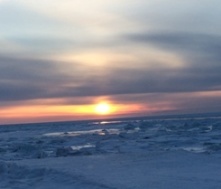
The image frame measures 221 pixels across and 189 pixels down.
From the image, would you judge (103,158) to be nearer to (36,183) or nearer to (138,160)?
(138,160)

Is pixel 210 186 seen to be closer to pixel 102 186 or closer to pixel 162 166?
pixel 102 186

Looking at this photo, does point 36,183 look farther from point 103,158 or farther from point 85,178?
point 103,158

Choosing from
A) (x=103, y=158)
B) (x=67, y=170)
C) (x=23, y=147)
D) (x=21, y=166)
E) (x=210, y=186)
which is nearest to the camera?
(x=210, y=186)

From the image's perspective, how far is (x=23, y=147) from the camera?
2562 cm

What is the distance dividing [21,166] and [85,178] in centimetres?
281

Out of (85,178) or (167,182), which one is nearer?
(167,182)

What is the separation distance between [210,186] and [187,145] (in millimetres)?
15733

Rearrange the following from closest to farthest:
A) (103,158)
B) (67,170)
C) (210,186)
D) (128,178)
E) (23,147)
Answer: (210,186) < (128,178) < (67,170) < (103,158) < (23,147)

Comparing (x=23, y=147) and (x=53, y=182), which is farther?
(x=23, y=147)

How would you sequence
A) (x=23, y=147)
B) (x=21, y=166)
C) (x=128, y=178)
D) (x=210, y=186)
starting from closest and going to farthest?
(x=210, y=186) → (x=128, y=178) → (x=21, y=166) → (x=23, y=147)

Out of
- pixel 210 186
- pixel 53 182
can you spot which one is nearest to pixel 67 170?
pixel 53 182

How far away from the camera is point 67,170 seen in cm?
1281

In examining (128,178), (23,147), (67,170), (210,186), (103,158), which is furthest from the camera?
(23,147)

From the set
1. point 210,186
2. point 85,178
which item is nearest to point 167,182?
point 210,186
